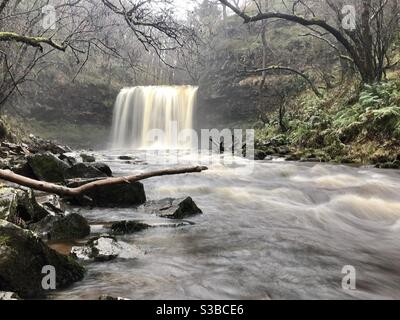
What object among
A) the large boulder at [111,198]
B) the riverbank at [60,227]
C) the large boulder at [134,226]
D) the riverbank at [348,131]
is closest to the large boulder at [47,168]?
the riverbank at [60,227]

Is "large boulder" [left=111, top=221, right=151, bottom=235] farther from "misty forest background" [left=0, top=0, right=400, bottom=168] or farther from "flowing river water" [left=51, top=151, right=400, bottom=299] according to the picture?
"misty forest background" [left=0, top=0, right=400, bottom=168]

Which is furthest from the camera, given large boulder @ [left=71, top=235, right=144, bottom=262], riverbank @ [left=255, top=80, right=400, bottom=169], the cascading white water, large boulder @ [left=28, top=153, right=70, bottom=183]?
the cascading white water

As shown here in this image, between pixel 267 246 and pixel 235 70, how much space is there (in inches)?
1015

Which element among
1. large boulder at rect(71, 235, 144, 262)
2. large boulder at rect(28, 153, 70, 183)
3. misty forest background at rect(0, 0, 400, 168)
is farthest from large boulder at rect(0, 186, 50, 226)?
large boulder at rect(28, 153, 70, 183)

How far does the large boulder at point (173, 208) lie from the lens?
21.1 feet

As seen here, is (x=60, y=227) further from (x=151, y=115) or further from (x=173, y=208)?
(x=151, y=115)

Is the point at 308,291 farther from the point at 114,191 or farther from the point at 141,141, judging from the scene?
the point at 141,141

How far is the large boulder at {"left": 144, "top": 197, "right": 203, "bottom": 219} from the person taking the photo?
6418 millimetres

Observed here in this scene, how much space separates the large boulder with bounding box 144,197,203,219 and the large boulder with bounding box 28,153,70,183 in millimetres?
2522

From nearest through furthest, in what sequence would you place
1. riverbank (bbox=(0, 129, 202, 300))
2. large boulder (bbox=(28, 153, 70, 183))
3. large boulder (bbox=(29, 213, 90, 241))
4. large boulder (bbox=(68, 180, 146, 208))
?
riverbank (bbox=(0, 129, 202, 300)) < large boulder (bbox=(29, 213, 90, 241)) < large boulder (bbox=(68, 180, 146, 208)) < large boulder (bbox=(28, 153, 70, 183))

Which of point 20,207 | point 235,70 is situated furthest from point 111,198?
point 235,70

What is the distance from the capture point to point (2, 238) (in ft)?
10.8

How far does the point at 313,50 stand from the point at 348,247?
2369 centimetres

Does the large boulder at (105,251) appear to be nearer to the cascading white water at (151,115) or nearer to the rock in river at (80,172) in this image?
the rock in river at (80,172)
